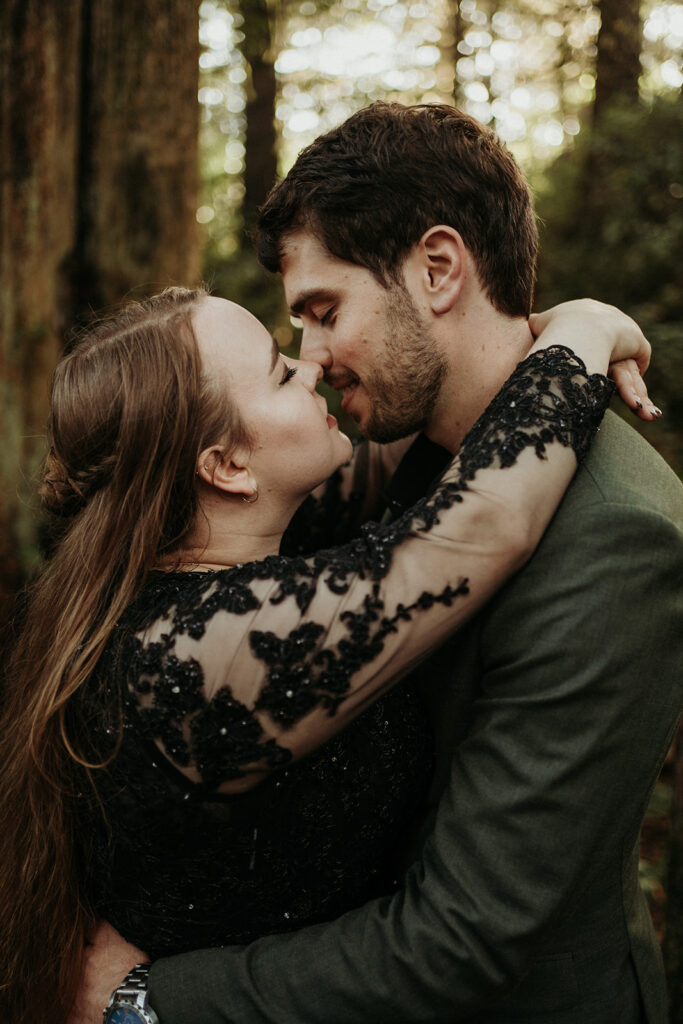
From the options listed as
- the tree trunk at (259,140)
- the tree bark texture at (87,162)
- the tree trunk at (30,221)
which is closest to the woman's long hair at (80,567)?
the tree bark texture at (87,162)

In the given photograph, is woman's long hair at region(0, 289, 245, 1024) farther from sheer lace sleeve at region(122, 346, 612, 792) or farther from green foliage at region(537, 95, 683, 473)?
green foliage at region(537, 95, 683, 473)

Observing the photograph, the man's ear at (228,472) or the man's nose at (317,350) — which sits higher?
the man's nose at (317,350)

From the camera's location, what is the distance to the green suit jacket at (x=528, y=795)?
162 cm

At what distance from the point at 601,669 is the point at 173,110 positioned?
3494 mm

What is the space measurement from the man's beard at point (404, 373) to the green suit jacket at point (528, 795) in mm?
714

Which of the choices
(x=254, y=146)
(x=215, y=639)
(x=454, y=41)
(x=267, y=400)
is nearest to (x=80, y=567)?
(x=215, y=639)

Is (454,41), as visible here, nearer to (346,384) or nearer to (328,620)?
(346,384)

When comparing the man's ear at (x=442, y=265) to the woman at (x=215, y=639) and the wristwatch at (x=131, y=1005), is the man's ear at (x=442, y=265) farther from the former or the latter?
the wristwatch at (x=131, y=1005)

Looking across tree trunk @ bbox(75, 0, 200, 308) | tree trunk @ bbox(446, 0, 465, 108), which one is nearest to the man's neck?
tree trunk @ bbox(75, 0, 200, 308)

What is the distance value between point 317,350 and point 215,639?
115cm

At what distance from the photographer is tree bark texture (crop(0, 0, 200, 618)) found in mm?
3814

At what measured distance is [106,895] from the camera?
1980 mm

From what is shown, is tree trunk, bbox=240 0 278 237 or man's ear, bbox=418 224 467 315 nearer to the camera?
man's ear, bbox=418 224 467 315

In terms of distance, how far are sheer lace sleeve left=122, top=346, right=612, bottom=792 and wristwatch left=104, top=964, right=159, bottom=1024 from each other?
0.56 metres
